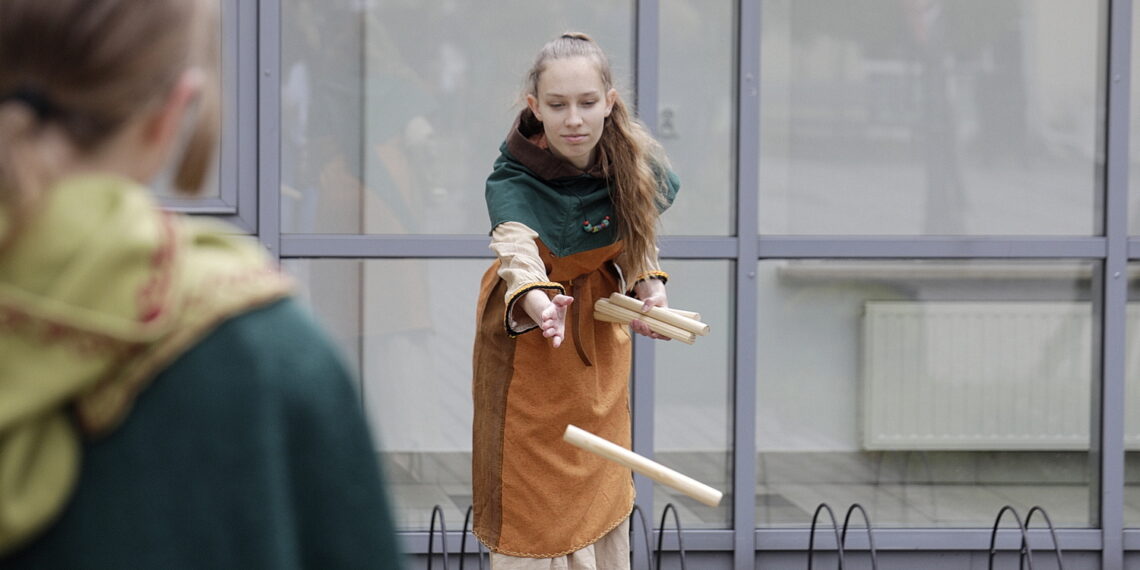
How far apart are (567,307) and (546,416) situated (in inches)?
10.3

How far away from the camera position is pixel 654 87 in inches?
177

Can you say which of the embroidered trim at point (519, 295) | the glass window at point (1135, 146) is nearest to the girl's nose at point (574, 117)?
the embroidered trim at point (519, 295)

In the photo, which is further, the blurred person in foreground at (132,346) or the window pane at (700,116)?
the window pane at (700,116)

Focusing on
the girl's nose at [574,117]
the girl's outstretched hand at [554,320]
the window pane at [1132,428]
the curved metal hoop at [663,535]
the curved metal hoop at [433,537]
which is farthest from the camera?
the window pane at [1132,428]

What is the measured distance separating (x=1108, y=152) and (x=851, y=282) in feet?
3.12

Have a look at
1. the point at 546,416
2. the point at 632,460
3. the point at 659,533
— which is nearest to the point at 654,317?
the point at 546,416

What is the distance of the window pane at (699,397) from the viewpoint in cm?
461

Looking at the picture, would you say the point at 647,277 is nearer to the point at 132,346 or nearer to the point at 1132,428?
the point at 132,346

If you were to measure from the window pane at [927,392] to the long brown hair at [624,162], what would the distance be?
5.29ft

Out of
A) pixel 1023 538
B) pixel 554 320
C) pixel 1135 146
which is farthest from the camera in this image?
pixel 1135 146

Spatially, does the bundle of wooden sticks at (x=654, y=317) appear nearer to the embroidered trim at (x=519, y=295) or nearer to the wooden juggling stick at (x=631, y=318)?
the wooden juggling stick at (x=631, y=318)

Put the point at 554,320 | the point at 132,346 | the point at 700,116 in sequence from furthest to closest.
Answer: the point at 700,116 → the point at 554,320 → the point at 132,346

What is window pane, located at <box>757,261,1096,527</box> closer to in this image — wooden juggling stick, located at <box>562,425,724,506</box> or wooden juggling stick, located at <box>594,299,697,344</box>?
wooden juggling stick, located at <box>594,299,697,344</box>

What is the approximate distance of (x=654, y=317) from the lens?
10.2 ft
